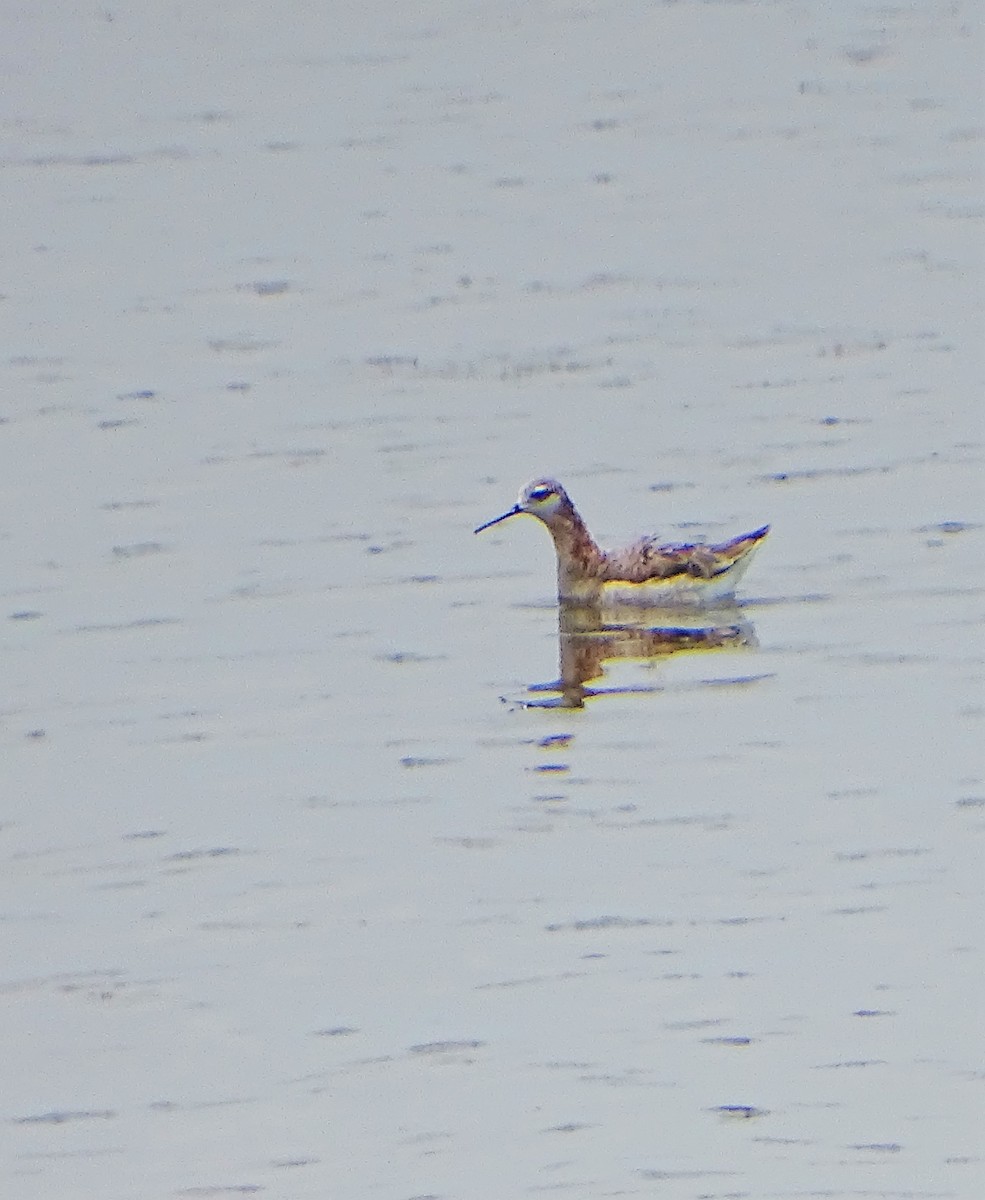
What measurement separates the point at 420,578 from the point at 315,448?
2.87 m

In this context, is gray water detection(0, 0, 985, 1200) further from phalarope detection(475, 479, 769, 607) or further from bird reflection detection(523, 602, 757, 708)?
phalarope detection(475, 479, 769, 607)

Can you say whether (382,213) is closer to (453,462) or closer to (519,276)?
(519,276)

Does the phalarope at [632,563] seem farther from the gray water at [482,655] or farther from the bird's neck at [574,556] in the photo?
the gray water at [482,655]

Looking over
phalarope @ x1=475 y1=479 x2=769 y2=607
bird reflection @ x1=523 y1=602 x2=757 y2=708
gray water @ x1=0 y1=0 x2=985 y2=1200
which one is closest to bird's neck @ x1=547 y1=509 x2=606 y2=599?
phalarope @ x1=475 y1=479 x2=769 y2=607

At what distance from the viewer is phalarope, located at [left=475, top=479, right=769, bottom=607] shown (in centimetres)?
1628

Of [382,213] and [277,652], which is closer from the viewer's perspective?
[277,652]

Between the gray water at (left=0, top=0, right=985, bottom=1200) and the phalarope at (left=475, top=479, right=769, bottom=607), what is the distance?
12.3 inches

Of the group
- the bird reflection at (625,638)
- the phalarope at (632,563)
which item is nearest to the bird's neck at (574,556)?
the phalarope at (632,563)

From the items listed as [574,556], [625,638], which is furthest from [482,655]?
[574,556]

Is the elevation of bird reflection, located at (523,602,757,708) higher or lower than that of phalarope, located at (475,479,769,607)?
lower

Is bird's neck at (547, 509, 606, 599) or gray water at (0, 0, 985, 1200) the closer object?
gray water at (0, 0, 985, 1200)

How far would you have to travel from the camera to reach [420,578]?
16891 mm

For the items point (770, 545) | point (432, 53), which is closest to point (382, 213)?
point (432, 53)

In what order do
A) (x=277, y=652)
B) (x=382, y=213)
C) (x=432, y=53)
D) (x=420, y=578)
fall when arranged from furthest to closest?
(x=432, y=53)
(x=382, y=213)
(x=420, y=578)
(x=277, y=652)
